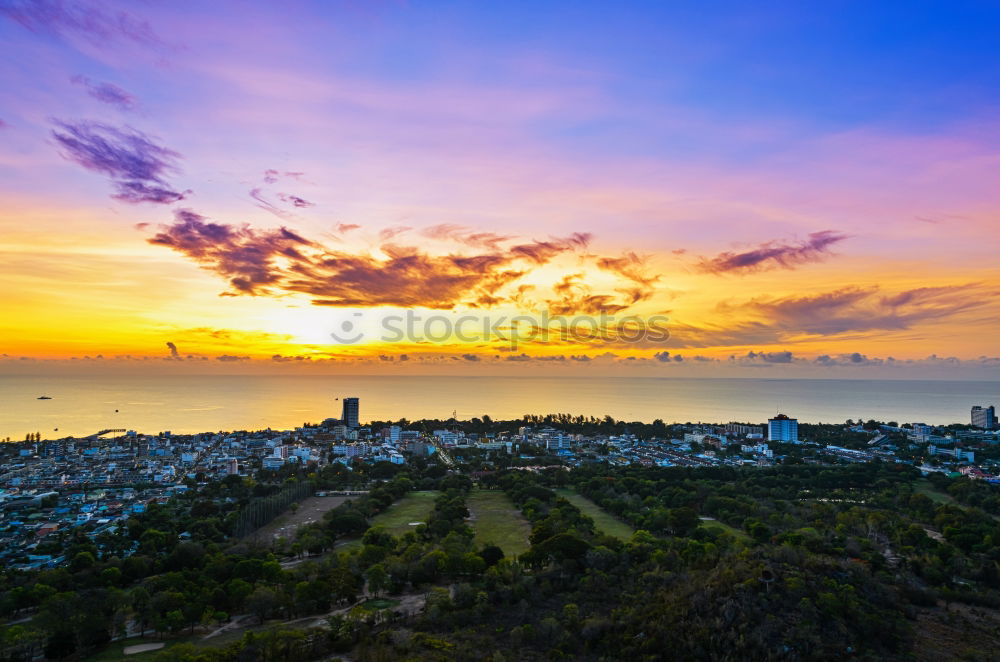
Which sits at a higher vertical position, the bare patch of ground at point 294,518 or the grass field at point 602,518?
the grass field at point 602,518

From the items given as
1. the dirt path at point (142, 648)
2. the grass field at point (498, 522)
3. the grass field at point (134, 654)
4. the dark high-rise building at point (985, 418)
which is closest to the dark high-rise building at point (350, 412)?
the grass field at point (498, 522)

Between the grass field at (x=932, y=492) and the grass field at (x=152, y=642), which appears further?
the grass field at (x=932, y=492)

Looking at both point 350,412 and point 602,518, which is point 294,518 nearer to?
point 602,518

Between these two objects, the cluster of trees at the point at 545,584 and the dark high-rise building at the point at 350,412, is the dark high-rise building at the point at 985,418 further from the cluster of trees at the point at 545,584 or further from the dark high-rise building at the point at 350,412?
the dark high-rise building at the point at 350,412

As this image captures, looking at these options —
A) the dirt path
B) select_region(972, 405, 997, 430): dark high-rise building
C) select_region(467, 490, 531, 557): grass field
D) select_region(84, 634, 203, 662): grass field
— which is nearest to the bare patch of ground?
select_region(467, 490, 531, 557): grass field

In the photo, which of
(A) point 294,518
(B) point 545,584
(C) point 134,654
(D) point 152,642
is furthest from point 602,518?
(C) point 134,654

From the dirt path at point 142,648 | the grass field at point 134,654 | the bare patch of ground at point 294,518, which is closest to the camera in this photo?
the grass field at point 134,654
